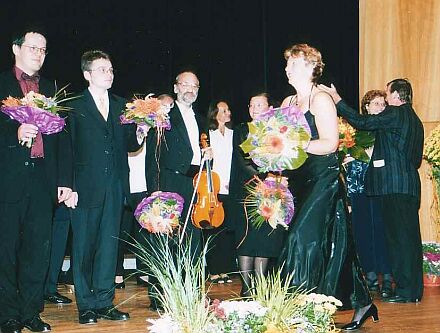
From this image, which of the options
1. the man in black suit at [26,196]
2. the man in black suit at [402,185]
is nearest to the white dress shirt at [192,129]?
the man in black suit at [26,196]

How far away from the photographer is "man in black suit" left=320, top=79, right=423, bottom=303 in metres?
6.32

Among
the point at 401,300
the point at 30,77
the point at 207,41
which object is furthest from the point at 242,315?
the point at 207,41

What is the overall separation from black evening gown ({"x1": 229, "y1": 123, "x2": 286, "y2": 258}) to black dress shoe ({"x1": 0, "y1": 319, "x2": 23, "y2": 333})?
1702 mm

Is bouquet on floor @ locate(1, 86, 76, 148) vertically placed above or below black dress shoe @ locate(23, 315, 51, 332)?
above

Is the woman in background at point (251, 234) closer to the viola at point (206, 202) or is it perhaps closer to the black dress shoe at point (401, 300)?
the viola at point (206, 202)

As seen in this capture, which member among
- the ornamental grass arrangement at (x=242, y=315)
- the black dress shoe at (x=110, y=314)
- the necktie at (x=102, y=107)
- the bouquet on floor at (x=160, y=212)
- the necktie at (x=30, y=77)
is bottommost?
the black dress shoe at (x=110, y=314)

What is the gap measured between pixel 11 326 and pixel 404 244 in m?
3.16

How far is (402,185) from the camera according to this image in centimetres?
637

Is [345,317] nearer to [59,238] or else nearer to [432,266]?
[432,266]

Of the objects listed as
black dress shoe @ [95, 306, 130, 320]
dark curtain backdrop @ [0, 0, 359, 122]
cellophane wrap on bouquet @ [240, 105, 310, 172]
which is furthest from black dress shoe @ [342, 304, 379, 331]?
dark curtain backdrop @ [0, 0, 359, 122]

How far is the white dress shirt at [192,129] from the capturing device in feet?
19.1

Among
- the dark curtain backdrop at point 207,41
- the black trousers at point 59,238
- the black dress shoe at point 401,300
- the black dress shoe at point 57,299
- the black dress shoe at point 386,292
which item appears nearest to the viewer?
the black dress shoe at point 401,300

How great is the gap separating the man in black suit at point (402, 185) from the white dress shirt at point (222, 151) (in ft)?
4.70

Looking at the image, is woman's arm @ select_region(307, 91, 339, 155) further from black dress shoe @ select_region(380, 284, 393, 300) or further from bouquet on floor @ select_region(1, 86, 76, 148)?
black dress shoe @ select_region(380, 284, 393, 300)
